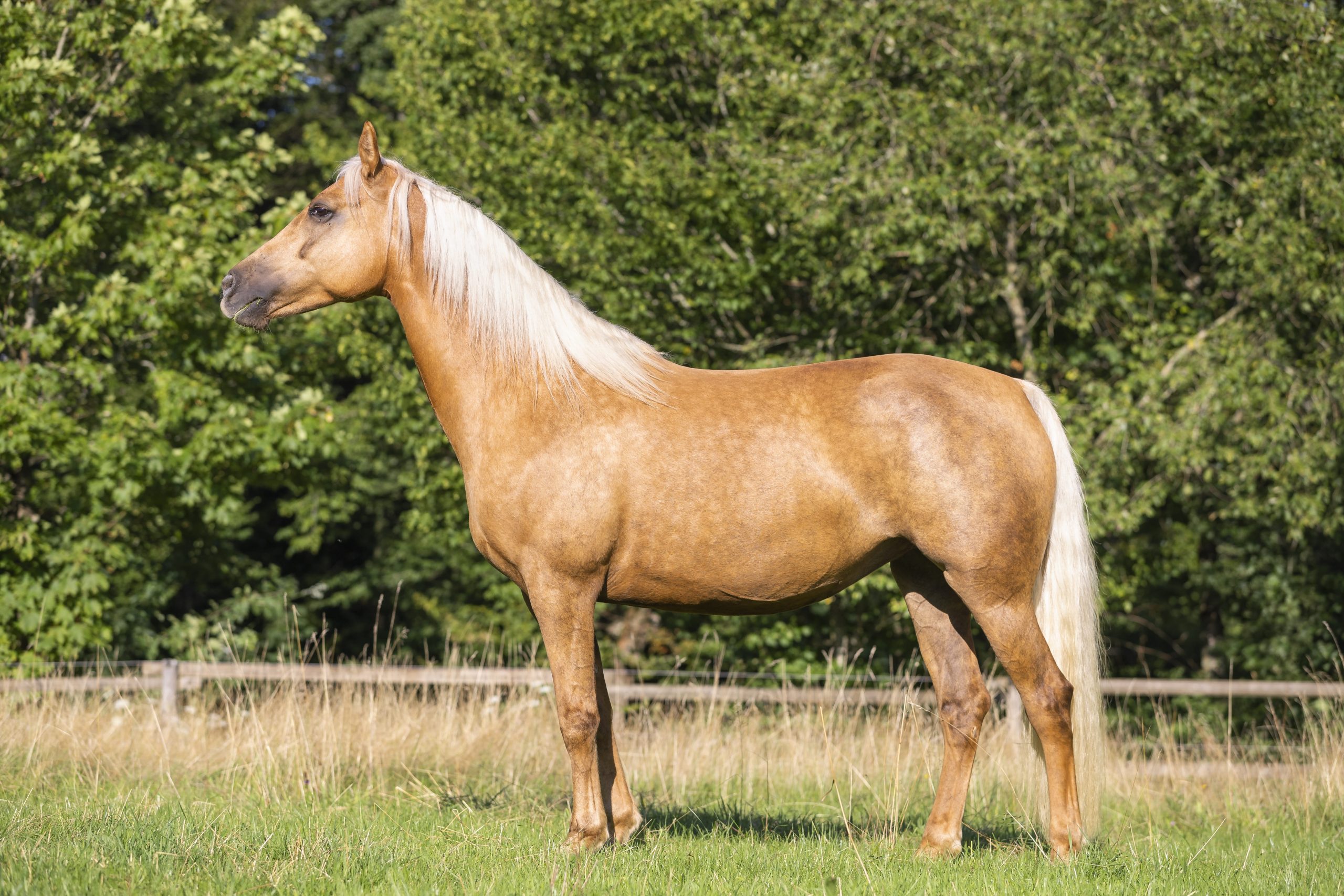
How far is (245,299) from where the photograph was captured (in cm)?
425

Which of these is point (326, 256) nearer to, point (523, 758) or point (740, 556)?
point (740, 556)

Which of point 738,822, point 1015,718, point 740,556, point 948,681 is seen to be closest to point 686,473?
point 740,556

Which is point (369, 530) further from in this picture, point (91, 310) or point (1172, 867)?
point (1172, 867)

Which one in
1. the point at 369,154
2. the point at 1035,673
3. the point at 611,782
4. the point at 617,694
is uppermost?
the point at 369,154

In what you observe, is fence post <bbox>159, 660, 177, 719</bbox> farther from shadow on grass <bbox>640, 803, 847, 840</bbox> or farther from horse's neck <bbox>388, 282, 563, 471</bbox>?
horse's neck <bbox>388, 282, 563, 471</bbox>

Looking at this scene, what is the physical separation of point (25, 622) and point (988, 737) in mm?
8347

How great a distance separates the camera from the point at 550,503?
3945mm

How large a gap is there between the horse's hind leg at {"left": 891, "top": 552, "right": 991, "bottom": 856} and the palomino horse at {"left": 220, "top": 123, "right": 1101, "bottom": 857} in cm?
1

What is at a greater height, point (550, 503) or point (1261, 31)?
point (1261, 31)

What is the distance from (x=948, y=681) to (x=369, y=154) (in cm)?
313

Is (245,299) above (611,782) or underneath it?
above

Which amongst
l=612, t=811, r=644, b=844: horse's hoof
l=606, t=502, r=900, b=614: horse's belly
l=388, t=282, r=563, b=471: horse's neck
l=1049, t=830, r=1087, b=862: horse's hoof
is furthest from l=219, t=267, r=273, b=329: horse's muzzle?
l=1049, t=830, r=1087, b=862: horse's hoof

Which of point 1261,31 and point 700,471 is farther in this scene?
point 1261,31

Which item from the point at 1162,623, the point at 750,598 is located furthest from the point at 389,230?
the point at 1162,623
